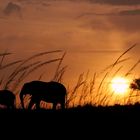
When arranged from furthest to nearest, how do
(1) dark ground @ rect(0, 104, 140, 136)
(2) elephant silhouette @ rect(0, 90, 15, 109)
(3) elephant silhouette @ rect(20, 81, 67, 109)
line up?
(3) elephant silhouette @ rect(20, 81, 67, 109) → (2) elephant silhouette @ rect(0, 90, 15, 109) → (1) dark ground @ rect(0, 104, 140, 136)

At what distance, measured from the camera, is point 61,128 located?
7.55 meters

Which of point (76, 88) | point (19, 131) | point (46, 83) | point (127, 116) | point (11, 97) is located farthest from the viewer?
point (46, 83)

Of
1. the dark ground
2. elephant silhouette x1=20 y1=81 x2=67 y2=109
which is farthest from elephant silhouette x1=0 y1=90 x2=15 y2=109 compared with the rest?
the dark ground

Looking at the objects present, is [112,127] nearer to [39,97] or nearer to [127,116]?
[127,116]

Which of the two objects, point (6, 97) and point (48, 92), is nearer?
point (6, 97)

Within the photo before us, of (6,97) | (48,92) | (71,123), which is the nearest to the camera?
(71,123)

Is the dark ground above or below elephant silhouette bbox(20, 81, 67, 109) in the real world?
below

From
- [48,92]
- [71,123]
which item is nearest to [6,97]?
[48,92]

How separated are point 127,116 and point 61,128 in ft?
4.84

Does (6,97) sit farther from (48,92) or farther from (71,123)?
(71,123)

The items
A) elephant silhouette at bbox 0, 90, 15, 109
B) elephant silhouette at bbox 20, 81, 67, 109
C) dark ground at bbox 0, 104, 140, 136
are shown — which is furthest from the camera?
elephant silhouette at bbox 20, 81, 67, 109

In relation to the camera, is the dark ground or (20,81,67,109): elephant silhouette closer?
the dark ground

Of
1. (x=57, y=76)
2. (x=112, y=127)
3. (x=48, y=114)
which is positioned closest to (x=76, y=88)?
(x=57, y=76)

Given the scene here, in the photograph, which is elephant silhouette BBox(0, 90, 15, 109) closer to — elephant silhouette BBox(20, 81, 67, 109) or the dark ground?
elephant silhouette BBox(20, 81, 67, 109)
